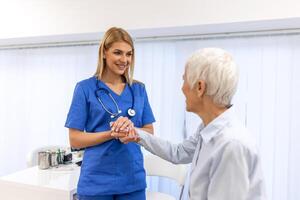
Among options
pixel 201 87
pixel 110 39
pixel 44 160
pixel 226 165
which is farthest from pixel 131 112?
pixel 44 160

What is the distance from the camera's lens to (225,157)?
932mm

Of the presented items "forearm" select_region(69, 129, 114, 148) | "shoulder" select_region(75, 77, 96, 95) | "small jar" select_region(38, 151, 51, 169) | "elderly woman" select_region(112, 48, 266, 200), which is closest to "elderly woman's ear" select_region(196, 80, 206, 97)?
"elderly woman" select_region(112, 48, 266, 200)

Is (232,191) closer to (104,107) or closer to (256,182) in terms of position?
(256,182)

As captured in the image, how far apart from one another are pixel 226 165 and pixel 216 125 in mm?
148

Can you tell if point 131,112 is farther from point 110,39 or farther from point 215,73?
point 215,73

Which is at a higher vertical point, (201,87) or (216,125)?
(201,87)

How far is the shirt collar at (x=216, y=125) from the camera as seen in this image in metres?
1.01

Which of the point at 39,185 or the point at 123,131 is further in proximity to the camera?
the point at 39,185

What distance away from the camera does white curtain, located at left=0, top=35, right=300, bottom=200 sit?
228 cm

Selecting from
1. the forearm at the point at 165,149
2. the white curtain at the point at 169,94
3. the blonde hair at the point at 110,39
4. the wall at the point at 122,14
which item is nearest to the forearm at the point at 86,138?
the forearm at the point at 165,149

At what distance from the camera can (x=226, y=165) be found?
927 millimetres

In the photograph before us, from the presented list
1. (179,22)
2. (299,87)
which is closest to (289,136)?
(299,87)

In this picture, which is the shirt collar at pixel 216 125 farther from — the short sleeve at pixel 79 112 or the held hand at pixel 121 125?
the short sleeve at pixel 79 112

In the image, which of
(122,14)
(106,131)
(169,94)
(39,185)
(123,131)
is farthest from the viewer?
(169,94)
